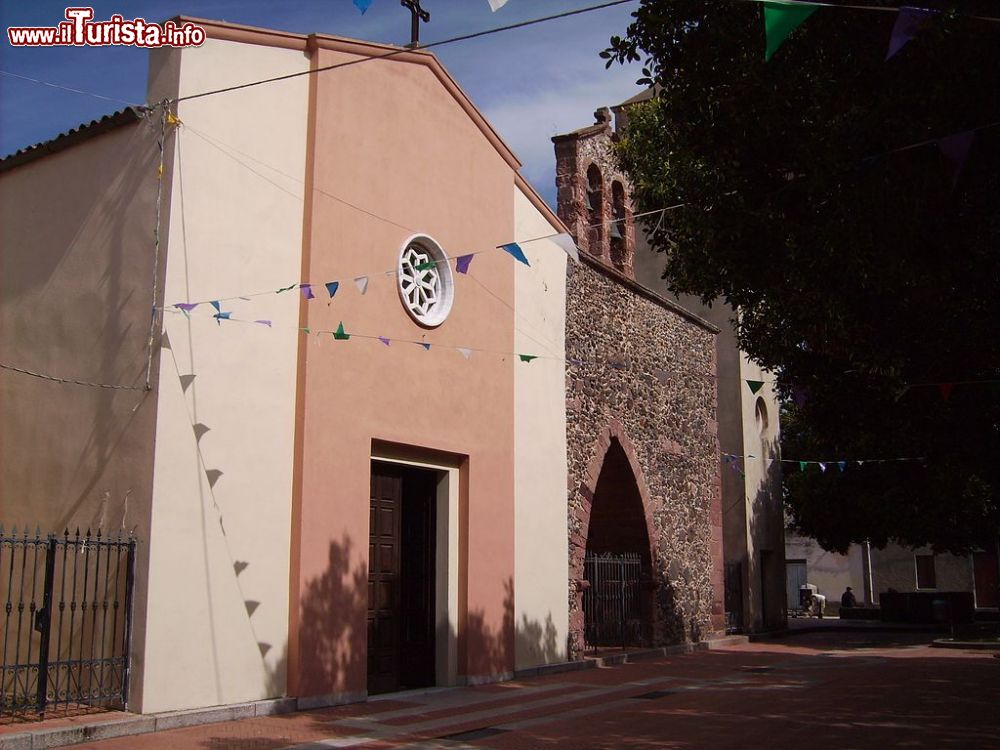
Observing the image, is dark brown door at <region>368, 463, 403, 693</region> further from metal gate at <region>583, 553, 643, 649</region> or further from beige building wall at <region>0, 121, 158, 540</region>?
metal gate at <region>583, 553, 643, 649</region>

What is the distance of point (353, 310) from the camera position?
1106 centimetres

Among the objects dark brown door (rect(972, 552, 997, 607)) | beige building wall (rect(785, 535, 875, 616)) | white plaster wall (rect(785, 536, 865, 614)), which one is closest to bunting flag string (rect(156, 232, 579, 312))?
dark brown door (rect(972, 552, 997, 607))

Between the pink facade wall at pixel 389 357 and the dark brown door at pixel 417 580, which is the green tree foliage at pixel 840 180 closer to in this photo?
the pink facade wall at pixel 389 357

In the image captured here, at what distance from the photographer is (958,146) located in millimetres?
7227

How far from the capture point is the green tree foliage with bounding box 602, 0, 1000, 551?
25.1ft

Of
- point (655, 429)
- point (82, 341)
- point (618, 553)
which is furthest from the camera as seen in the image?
point (655, 429)

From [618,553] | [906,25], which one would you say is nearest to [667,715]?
[906,25]

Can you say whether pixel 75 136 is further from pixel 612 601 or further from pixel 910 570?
pixel 910 570

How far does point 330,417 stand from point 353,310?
1.29m

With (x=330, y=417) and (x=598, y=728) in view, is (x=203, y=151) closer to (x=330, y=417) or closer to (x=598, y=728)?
(x=330, y=417)

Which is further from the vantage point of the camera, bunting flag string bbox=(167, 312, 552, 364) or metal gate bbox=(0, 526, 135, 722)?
bunting flag string bbox=(167, 312, 552, 364)

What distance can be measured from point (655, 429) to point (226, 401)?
32.6 feet

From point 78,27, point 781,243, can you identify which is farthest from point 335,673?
point 78,27

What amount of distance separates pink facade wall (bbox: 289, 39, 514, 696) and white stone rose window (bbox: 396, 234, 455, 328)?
14 cm
